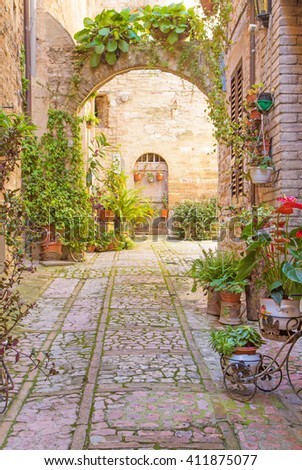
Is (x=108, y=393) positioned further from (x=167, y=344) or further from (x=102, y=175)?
(x=102, y=175)

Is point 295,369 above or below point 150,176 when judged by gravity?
below

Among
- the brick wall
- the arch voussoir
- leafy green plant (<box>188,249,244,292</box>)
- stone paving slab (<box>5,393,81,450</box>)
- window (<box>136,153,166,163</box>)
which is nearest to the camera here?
stone paving slab (<box>5,393,81,450</box>)

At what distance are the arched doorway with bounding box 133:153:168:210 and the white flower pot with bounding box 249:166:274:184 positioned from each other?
502 inches

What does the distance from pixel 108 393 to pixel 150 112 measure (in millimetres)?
15823

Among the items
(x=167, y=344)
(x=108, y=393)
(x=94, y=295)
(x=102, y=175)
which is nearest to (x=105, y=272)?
(x=94, y=295)

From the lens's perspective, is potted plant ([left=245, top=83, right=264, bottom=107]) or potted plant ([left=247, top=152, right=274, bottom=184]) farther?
potted plant ([left=245, top=83, right=264, bottom=107])

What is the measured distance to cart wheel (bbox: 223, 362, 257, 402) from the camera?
3254 millimetres

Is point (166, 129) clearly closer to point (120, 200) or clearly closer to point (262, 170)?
point (120, 200)

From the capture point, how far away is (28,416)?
121 inches

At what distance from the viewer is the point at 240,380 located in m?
3.25

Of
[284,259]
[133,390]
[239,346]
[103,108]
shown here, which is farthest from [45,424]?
[103,108]

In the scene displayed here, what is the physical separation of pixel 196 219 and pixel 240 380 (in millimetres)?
12944

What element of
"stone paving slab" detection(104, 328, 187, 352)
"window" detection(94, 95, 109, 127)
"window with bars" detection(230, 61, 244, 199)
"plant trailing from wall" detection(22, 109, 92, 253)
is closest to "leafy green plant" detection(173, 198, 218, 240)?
"window" detection(94, 95, 109, 127)

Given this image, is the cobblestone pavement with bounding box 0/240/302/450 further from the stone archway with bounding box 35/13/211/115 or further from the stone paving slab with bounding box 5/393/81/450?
the stone archway with bounding box 35/13/211/115
